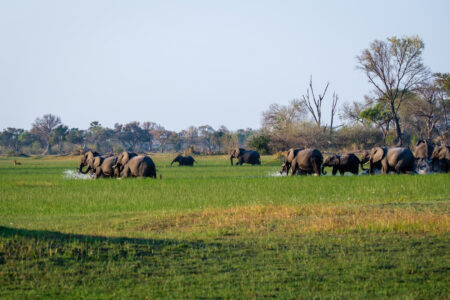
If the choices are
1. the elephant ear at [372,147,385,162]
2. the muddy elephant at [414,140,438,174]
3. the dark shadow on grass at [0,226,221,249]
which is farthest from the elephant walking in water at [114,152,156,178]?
the dark shadow on grass at [0,226,221,249]

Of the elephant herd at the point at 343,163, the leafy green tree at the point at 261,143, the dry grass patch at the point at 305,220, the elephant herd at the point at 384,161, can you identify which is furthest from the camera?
the leafy green tree at the point at 261,143

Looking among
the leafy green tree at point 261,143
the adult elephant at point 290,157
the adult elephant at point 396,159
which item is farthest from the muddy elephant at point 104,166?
the leafy green tree at point 261,143

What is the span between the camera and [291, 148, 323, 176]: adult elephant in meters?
27.7

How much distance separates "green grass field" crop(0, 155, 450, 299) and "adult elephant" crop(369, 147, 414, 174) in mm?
9904

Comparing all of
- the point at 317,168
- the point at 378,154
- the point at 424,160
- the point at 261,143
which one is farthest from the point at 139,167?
the point at 261,143

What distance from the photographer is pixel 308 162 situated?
91.4 feet

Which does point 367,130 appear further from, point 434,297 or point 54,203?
point 434,297

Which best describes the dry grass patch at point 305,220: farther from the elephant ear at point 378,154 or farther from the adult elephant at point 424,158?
the adult elephant at point 424,158

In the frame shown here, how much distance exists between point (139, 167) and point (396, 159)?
12008 millimetres

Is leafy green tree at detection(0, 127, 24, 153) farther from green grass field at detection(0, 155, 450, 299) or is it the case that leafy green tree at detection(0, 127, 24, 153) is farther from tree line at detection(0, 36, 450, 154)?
green grass field at detection(0, 155, 450, 299)

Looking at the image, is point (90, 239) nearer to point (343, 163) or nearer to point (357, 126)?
point (343, 163)

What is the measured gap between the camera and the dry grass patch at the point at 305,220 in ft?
36.8

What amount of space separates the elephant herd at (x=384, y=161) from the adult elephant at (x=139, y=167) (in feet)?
22.7

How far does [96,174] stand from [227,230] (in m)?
20.4
